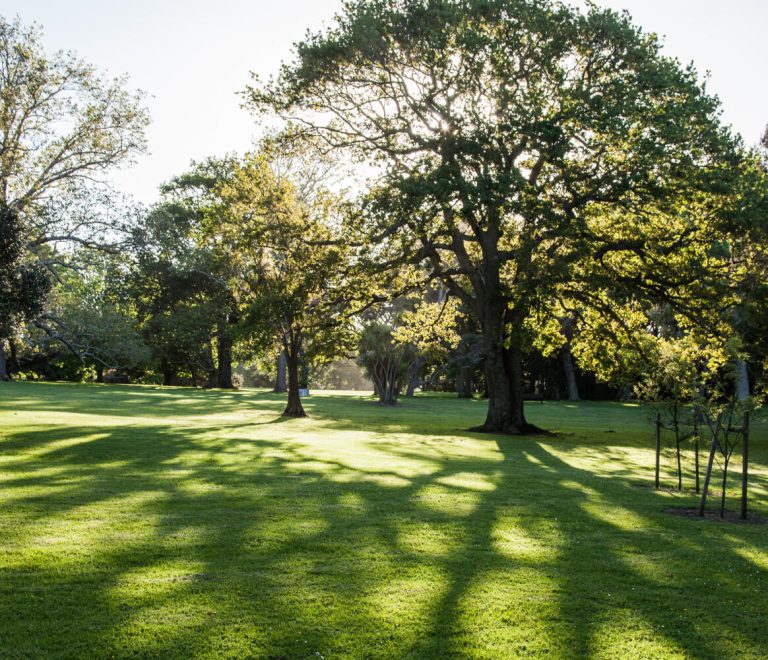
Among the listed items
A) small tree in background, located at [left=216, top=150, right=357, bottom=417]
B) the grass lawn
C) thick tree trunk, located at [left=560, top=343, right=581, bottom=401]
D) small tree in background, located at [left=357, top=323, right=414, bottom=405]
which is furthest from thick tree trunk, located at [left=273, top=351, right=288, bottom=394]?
the grass lawn

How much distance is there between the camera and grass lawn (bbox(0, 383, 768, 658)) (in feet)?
17.5

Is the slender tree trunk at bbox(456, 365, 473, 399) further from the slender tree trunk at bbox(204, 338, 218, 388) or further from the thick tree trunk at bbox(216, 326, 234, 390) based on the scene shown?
the slender tree trunk at bbox(204, 338, 218, 388)

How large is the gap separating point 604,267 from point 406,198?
24.7 ft

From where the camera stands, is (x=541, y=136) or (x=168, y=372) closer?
(x=541, y=136)

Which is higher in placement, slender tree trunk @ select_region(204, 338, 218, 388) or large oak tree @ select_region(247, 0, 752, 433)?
large oak tree @ select_region(247, 0, 752, 433)

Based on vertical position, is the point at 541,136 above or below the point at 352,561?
above

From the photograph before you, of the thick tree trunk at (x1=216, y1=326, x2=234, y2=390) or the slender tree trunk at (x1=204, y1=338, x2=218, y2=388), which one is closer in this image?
the thick tree trunk at (x1=216, y1=326, x2=234, y2=390)

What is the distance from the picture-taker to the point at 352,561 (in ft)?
23.5

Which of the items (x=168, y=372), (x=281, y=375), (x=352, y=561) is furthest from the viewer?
(x=168, y=372)

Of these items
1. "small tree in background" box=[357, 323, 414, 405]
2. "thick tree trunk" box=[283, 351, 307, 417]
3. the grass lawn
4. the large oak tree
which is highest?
the large oak tree

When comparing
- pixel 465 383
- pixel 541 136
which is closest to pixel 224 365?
pixel 465 383

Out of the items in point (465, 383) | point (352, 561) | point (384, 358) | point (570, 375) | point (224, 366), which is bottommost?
point (352, 561)

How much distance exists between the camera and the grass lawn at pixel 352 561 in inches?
209

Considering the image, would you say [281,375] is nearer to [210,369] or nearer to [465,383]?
[210,369]
